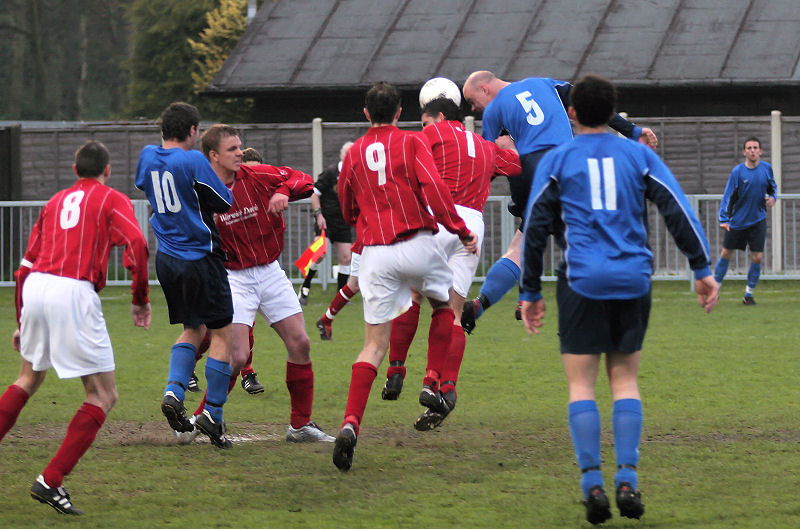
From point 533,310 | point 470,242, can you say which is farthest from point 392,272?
point 533,310

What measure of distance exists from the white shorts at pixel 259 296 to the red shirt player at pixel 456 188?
0.73 m

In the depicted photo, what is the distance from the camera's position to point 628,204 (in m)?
5.62

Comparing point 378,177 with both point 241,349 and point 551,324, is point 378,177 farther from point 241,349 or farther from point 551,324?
point 551,324

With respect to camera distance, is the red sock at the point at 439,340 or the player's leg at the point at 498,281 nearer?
the red sock at the point at 439,340

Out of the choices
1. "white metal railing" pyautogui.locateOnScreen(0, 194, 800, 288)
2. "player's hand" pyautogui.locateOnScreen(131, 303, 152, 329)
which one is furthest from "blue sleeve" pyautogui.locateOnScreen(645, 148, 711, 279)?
"white metal railing" pyautogui.locateOnScreen(0, 194, 800, 288)

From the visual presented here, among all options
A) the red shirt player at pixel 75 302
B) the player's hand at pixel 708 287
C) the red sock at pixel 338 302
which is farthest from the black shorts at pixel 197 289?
the red sock at pixel 338 302

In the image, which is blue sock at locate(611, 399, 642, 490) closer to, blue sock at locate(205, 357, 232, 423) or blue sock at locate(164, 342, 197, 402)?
blue sock at locate(205, 357, 232, 423)

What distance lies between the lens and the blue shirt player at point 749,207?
16266mm

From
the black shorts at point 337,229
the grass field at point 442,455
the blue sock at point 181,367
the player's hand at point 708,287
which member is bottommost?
the grass field at point 442,455

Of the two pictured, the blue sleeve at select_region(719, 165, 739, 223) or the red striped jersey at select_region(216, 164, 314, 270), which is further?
the blue sleeve at select_region(719, 165, 739, 223)

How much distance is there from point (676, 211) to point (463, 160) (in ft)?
8.31

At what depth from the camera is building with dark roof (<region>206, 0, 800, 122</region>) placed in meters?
23.4

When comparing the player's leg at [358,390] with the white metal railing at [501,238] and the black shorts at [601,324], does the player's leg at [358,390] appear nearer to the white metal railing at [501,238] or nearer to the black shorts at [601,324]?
the black shorts at [601,324]

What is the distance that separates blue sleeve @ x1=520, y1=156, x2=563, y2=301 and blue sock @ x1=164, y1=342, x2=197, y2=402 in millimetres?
2386
